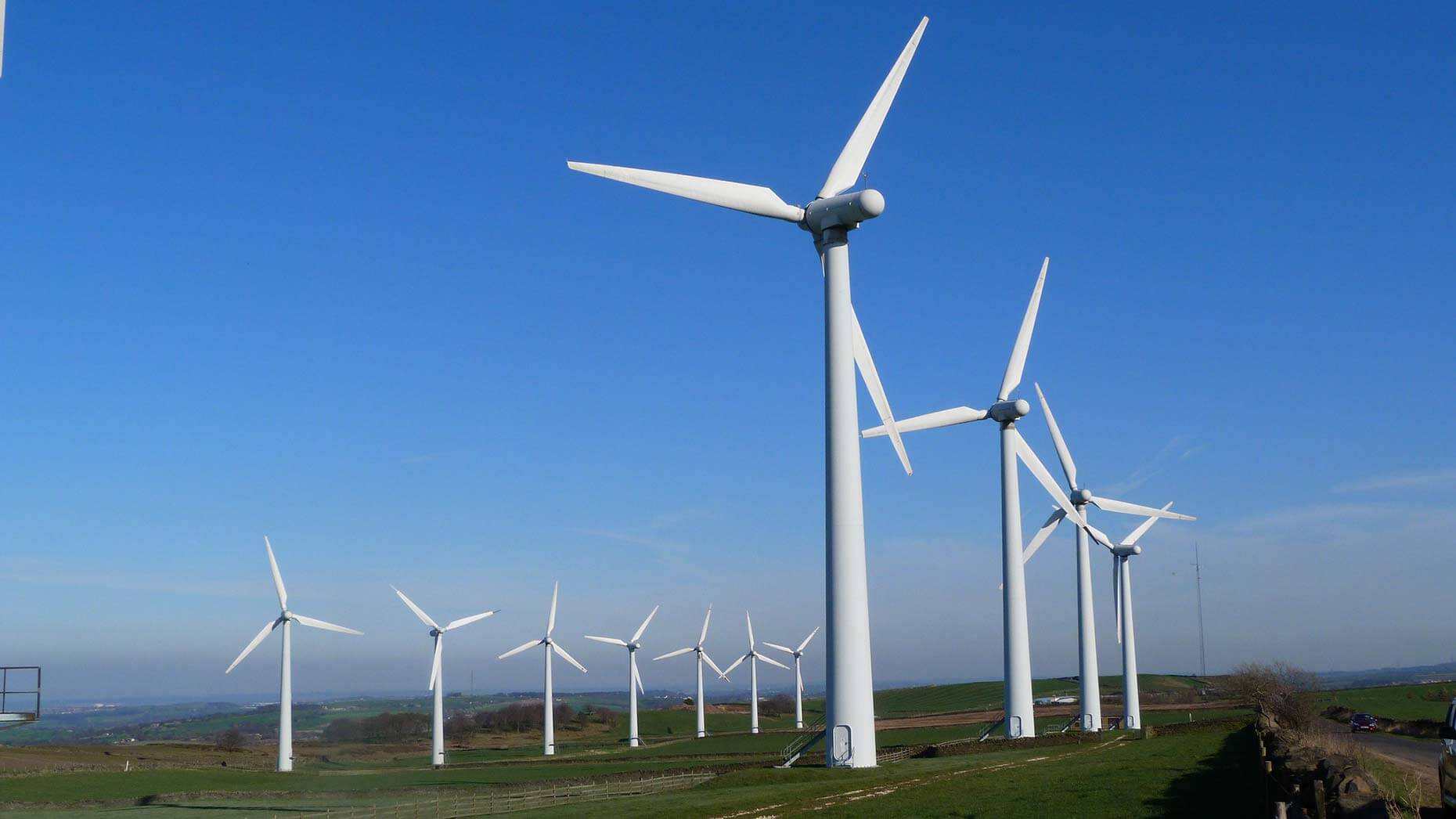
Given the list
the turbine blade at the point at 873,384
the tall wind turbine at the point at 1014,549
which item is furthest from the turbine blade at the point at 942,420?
the turbine blade at the point at 873,384

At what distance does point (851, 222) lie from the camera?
128ft

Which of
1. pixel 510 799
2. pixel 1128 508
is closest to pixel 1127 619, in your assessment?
pixel 1128 508

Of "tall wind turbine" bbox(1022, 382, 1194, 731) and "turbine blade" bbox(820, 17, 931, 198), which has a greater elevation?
"turbine blade" bbox(820, 17, 931, 198)

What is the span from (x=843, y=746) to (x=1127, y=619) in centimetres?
5586

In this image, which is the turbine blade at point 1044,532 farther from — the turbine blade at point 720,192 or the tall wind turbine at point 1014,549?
the turbine blade at point 720,192

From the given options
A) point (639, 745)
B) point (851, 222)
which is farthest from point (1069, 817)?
point (639, 745)

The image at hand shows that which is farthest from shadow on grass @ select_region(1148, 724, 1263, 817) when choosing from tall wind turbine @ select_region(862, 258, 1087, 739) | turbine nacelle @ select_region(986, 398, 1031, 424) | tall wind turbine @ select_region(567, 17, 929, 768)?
turbine nacelle @ select_region(986, 398, 1031, 424)

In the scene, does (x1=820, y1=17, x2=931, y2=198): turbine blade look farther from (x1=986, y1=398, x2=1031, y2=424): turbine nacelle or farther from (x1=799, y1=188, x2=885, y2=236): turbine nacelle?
(x1=986, y1=398, x2=1031, y2=424): turbine nacelle

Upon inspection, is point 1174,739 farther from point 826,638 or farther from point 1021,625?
point 826,638

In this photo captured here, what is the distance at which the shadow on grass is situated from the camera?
86.4 feet

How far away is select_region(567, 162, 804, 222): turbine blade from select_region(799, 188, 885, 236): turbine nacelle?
0.77 meters

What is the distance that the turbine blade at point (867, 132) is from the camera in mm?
41625

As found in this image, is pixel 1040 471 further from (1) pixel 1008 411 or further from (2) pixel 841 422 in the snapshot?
(2) pixel 841 422

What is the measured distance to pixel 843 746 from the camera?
3666 cm
